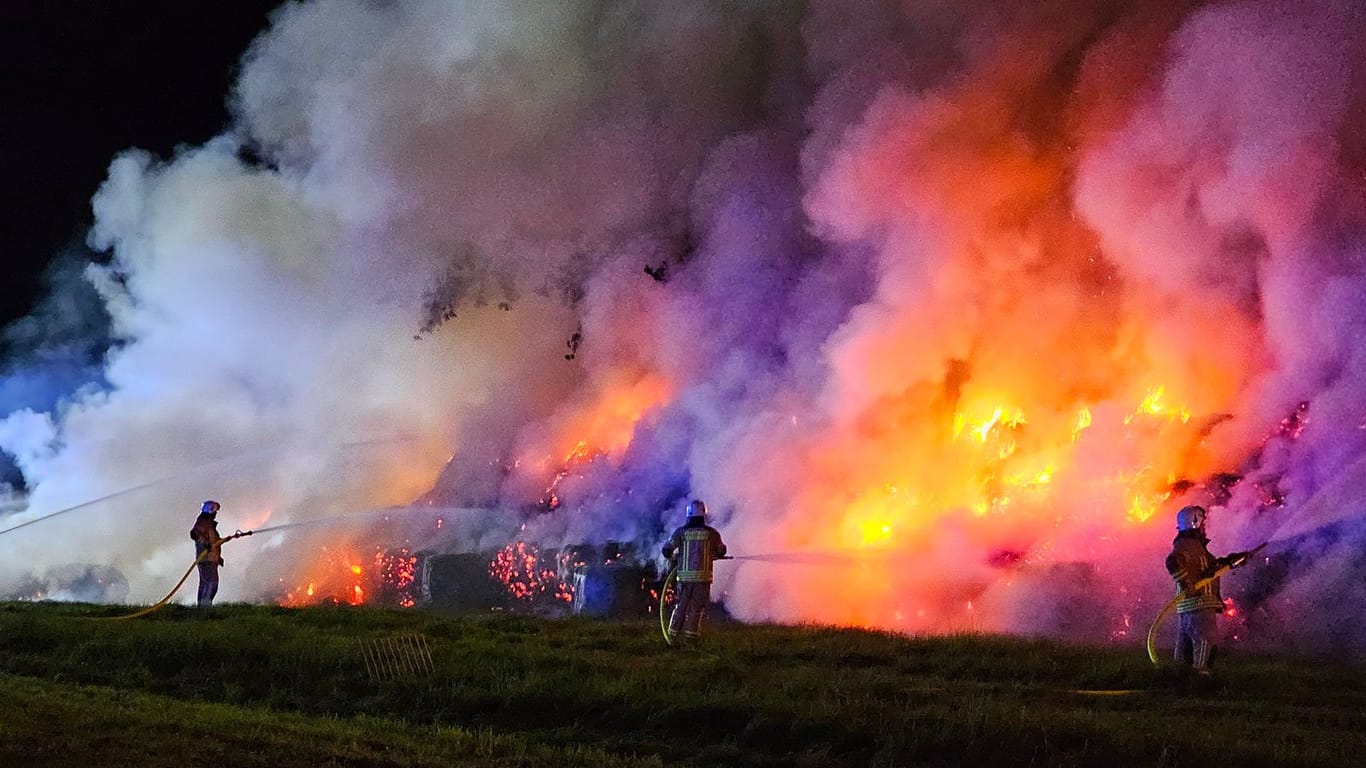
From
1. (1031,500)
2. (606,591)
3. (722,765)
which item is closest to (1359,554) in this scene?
(1031,500)

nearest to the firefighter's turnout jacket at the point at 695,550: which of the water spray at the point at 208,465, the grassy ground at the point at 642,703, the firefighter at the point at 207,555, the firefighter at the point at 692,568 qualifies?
the firefighter at the point at 692,568

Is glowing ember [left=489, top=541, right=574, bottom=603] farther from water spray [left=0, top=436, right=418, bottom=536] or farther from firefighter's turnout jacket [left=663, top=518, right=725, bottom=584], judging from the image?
firefighter's turnout jacket [left=663, top=518, right=725, bottom=584]

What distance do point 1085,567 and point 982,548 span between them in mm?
1938

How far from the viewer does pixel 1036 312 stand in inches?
803

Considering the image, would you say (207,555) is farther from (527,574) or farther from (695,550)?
(695,550)

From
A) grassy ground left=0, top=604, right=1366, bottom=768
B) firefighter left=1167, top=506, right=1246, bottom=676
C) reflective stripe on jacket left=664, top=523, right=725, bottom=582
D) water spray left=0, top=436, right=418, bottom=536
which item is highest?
water spray left=0, top=436, right=418, bottom=536

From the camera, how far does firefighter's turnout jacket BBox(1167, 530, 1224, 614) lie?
37.7 ft

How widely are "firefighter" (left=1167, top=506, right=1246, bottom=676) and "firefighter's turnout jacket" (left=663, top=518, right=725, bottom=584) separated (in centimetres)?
534

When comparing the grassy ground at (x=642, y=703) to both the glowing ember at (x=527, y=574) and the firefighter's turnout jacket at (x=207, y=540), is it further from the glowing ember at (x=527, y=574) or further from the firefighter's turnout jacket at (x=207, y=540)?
the glowing ember at (x=527, y=574)

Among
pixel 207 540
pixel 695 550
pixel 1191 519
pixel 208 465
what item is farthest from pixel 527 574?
pixel 208 465

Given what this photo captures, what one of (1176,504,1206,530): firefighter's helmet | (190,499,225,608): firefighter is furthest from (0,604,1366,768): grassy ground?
(190,499,225,608): firefighter

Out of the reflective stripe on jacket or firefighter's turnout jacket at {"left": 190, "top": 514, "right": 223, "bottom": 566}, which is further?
firefighter's turnout jacket at {"left": 190, "top": 514, "right": 223, "bottom": 566}

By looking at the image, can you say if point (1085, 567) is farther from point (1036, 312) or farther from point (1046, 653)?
point (1036, 312)

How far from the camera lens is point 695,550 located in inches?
553
